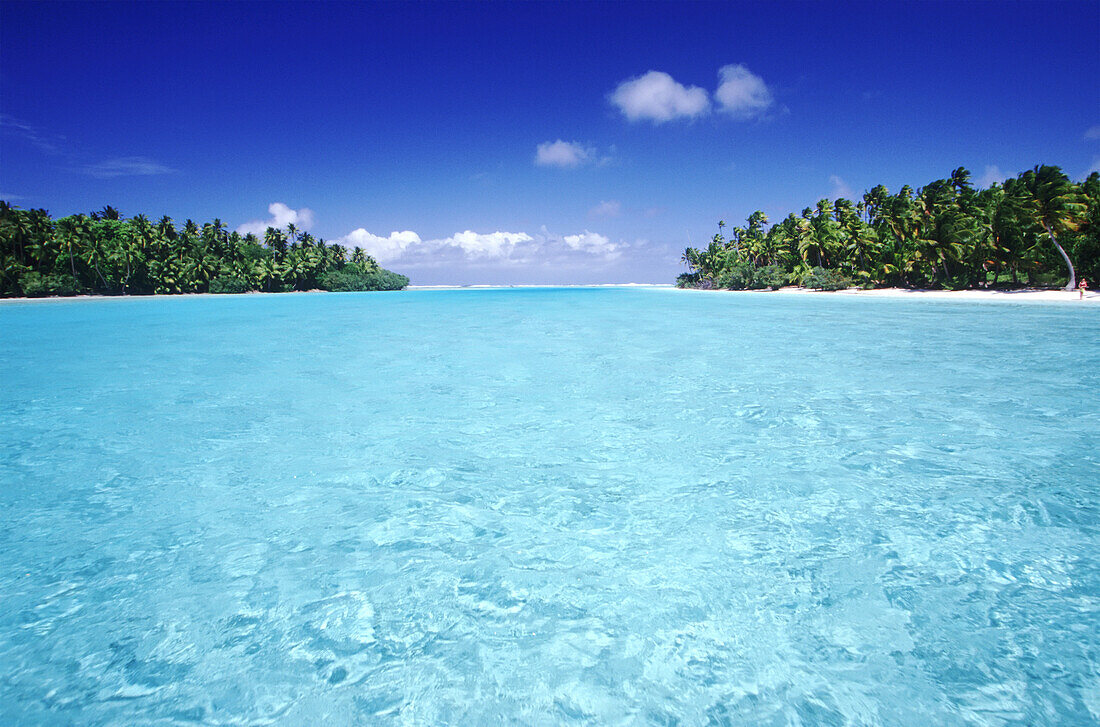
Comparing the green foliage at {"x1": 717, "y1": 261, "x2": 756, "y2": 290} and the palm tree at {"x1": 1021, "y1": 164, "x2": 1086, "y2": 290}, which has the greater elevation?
the palm tree at {"x1": 1021, "y1": 164, "x2": 1086, "y2": 290}

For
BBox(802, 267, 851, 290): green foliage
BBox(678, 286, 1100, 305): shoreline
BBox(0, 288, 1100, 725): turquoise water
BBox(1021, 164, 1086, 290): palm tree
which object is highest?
BBox(1021, 164, 1086, 290): palm tree

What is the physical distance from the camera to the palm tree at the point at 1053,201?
28.1 meters

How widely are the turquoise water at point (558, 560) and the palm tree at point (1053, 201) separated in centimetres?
3014

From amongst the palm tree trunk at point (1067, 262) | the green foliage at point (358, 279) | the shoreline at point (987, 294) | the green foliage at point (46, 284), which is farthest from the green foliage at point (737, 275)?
the green foliage at point (46, 284)

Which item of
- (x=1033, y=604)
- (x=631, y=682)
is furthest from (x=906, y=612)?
(x=631, y=682)

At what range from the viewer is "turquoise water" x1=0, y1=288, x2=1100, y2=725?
248 centimetres

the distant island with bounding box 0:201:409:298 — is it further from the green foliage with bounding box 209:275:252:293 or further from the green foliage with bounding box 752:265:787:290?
the green foliage with bounding box 752:265:787:290

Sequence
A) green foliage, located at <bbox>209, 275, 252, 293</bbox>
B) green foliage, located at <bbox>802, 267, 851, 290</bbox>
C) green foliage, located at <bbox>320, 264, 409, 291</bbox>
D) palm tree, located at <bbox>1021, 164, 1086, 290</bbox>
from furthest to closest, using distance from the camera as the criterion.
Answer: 1. green foliage, located at <bbox>320, 264, 409, 291</bbox>
2. green foliage, located at <bbox>209, 275, 252, 293</bbox>
3. green foliage, located at <bbox>802, 267, 851, 290</bbox>
4. palm tree, located at <bbox>1021, 164, 1086, 290</bbox>

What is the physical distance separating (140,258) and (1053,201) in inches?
3087

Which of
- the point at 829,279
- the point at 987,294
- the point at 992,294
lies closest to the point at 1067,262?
the point at 987,294

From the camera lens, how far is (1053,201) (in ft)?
93.1

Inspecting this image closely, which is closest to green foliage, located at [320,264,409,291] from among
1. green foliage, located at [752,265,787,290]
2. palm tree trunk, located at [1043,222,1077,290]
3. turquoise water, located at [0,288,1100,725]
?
green foliage, located at [752,265,787,290]

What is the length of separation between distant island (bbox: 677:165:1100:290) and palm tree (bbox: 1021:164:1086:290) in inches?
2.0

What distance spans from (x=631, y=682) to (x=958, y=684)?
1609 millimetres
